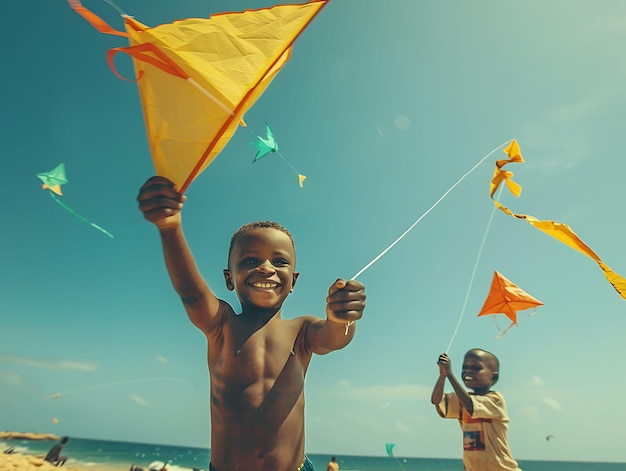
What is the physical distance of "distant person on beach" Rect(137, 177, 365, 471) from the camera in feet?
7.10

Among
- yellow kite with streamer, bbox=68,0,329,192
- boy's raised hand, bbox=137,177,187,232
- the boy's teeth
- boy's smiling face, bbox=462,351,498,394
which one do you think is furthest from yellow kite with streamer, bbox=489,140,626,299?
boy's raised hand, bbox=137,177,187,232

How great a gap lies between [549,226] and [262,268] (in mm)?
3094

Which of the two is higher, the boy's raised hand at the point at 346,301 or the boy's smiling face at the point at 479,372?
the boy's smiling face at the point at 479,372

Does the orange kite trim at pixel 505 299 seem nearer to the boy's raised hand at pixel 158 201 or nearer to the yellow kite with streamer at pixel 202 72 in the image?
the yellow kite with streamer at pixel 202 72

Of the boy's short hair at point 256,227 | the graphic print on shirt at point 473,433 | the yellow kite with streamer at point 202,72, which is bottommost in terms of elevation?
the graphic print on shirt at point 473,433

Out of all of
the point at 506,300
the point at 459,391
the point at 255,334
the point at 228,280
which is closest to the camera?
the point at 255,334

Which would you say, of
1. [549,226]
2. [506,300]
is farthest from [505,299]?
[549,226]

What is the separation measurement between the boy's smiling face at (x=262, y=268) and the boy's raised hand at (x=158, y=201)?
72 centimetres

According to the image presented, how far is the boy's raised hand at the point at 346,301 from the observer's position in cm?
196

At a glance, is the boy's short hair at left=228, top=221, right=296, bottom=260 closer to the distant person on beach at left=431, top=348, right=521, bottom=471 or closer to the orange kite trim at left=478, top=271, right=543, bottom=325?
the distant person on beach at left=431, top=348, right=521, bottom=471

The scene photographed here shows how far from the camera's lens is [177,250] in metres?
2.29

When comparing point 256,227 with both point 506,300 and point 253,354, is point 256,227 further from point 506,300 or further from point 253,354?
point 506,300

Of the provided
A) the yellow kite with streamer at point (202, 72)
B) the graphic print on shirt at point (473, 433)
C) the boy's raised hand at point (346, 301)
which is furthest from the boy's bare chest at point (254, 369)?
the graphic print on shirt at point (473, 433)

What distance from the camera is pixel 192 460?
47.8 m
